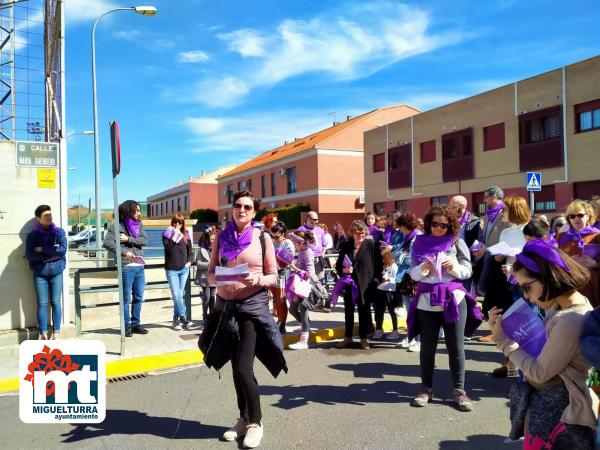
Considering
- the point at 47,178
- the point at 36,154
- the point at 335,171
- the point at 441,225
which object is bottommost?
the point at 441,225

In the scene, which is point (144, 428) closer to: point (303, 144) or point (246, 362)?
point (246, 362)

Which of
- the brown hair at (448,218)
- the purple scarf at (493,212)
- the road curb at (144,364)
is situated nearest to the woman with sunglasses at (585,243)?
the purple scarf at (493,212)

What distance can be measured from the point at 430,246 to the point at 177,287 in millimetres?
4625

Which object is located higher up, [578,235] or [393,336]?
[578,235]

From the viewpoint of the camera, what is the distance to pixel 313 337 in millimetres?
7297

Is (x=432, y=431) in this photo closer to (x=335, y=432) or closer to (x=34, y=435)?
(x=335, y=432)

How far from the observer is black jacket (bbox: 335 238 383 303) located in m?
6.69

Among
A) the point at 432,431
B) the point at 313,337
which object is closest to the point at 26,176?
the point at 313,337

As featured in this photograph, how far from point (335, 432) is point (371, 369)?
1865mm

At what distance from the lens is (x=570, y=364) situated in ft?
7.42

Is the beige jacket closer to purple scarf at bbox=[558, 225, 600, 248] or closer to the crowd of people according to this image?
the crowd of people

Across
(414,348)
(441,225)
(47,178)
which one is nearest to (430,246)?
(441,225)

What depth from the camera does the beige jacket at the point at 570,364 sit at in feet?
7.18

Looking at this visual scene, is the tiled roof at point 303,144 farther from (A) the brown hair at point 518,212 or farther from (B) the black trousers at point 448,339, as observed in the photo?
(B) the black trousers at point 448,339
